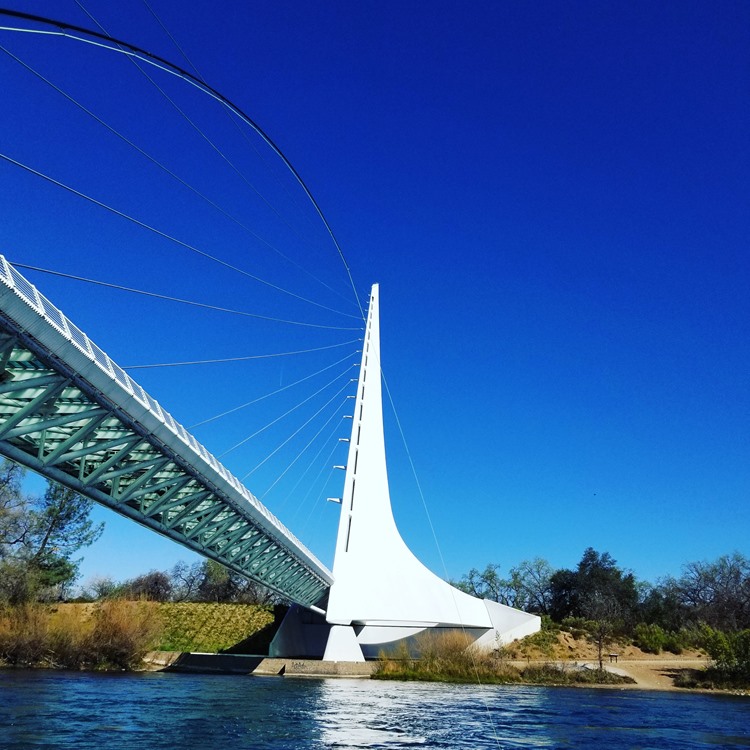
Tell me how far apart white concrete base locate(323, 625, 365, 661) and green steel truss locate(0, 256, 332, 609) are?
13979mm

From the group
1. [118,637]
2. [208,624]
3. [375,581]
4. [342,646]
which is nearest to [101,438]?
[118,637]

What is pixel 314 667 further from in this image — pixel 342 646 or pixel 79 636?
pixel 79 636

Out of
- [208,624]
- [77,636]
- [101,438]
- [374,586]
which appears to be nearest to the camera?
[101,438]

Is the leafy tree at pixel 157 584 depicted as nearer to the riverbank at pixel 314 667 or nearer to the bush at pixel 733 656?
the riverbank at pixel 314 667

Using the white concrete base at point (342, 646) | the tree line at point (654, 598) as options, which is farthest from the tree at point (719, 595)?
the white concrete base at point (342, 646)

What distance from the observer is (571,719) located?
767 inches

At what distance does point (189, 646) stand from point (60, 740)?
38.9 m

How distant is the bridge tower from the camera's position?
41.7 metres

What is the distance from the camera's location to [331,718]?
16859mm

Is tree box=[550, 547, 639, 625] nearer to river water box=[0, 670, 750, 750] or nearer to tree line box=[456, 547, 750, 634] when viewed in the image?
tree line box=[456, 547, 750, 634]

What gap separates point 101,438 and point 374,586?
29.0 m

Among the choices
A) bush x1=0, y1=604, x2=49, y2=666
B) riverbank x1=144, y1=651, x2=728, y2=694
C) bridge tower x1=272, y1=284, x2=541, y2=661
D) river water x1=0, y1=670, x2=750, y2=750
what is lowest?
river water x1=0, y1=670, x2=750, y2=750

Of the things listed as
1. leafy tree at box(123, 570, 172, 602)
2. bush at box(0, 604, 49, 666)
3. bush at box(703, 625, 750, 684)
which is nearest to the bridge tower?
bush at box(703, 625, 750, 684)

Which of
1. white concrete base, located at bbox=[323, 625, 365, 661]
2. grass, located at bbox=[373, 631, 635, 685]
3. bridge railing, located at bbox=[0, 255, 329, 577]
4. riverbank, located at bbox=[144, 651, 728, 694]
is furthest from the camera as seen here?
white concrete base, located at bbox=[323, 625, 365, 661]
